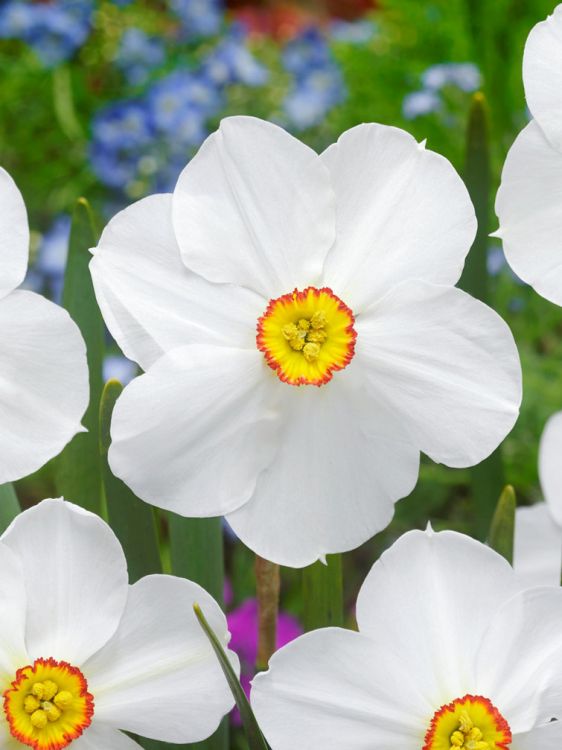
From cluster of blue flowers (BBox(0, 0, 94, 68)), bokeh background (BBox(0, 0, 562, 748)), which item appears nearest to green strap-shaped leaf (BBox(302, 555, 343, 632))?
bokeh background (BBox(0, 0, 562, 748))

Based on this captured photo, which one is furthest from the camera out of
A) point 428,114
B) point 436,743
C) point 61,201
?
point 61,201

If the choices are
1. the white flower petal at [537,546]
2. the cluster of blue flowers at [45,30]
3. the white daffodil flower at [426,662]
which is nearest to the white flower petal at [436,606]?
the white daffodil flower at [426,662]

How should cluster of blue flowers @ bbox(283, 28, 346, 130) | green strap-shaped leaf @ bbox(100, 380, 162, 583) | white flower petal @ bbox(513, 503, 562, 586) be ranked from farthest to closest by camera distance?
cluster of blue flowers @ bbox(283, 28, 346, 130) → white flower petal @ bbox(513, 503, 562, 586) → green strap-shaped leaf @ bbox(100, 380, 162, 583)

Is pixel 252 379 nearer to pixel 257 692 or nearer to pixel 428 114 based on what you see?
pixel 257 692

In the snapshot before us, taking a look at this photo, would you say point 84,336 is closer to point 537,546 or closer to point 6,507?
point 6,507

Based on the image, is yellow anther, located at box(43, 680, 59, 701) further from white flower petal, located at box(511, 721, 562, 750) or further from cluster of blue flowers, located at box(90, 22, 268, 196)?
cluster of blue flowers, located at box(90, 22, 268, 196)

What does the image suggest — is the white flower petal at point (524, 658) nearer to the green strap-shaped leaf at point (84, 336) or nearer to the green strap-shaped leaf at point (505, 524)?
the green strap-shaped leaf at point (505, 524)

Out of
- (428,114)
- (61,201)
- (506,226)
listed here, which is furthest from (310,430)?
(61,201)

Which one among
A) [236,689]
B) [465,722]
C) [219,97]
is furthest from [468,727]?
[219,97]
